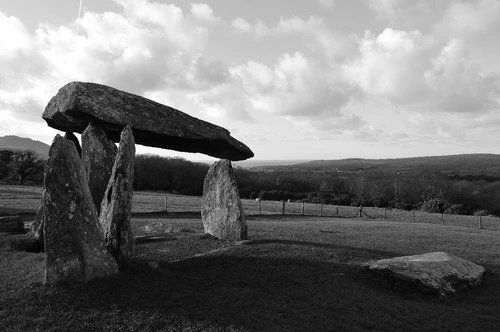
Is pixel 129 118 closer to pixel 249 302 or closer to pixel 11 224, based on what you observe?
pixel 249 302

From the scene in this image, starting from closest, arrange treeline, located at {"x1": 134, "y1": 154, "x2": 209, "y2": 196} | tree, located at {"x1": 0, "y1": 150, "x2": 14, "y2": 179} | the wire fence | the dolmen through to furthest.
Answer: the dolmen < the wire fence < tree, located at {"x1": 0, "y1": 150, "x2": 14, "y2": 179} < treeline, located at {"x1": 134, "y1": 154, "x2": 209, "y2": 196}

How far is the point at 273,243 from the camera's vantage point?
57.8ft

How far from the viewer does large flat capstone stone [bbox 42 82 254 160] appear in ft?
47.4

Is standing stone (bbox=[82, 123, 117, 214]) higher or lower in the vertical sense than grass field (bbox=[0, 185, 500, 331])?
higher

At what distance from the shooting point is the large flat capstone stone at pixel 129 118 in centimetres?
1444

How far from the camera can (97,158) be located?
52.4 ft

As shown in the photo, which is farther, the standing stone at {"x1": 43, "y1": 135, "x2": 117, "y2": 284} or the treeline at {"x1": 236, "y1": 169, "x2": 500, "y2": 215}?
the treeline at {"x1": 236, "y1": 169, "x2": 500, "y2": 215}

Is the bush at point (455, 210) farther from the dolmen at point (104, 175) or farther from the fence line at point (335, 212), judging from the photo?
the dolmen at point (104, 175)

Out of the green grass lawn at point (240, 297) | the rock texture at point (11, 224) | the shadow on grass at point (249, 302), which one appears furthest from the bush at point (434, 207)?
the rock texture at point (11, 224)

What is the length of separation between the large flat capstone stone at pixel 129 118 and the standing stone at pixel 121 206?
3.91 ft

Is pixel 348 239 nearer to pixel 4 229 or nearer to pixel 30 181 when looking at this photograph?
pixel 4 229

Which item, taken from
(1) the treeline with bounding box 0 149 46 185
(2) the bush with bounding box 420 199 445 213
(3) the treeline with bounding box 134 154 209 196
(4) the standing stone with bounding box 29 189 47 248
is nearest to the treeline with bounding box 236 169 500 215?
(2) the bush with bounding box 420 199 445 213

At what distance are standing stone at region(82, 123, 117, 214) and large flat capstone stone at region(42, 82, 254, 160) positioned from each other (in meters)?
0.37

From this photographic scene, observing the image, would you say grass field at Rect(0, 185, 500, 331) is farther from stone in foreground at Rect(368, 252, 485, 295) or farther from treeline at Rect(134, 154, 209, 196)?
treeline at Rect(134, 154, 209, 196)
